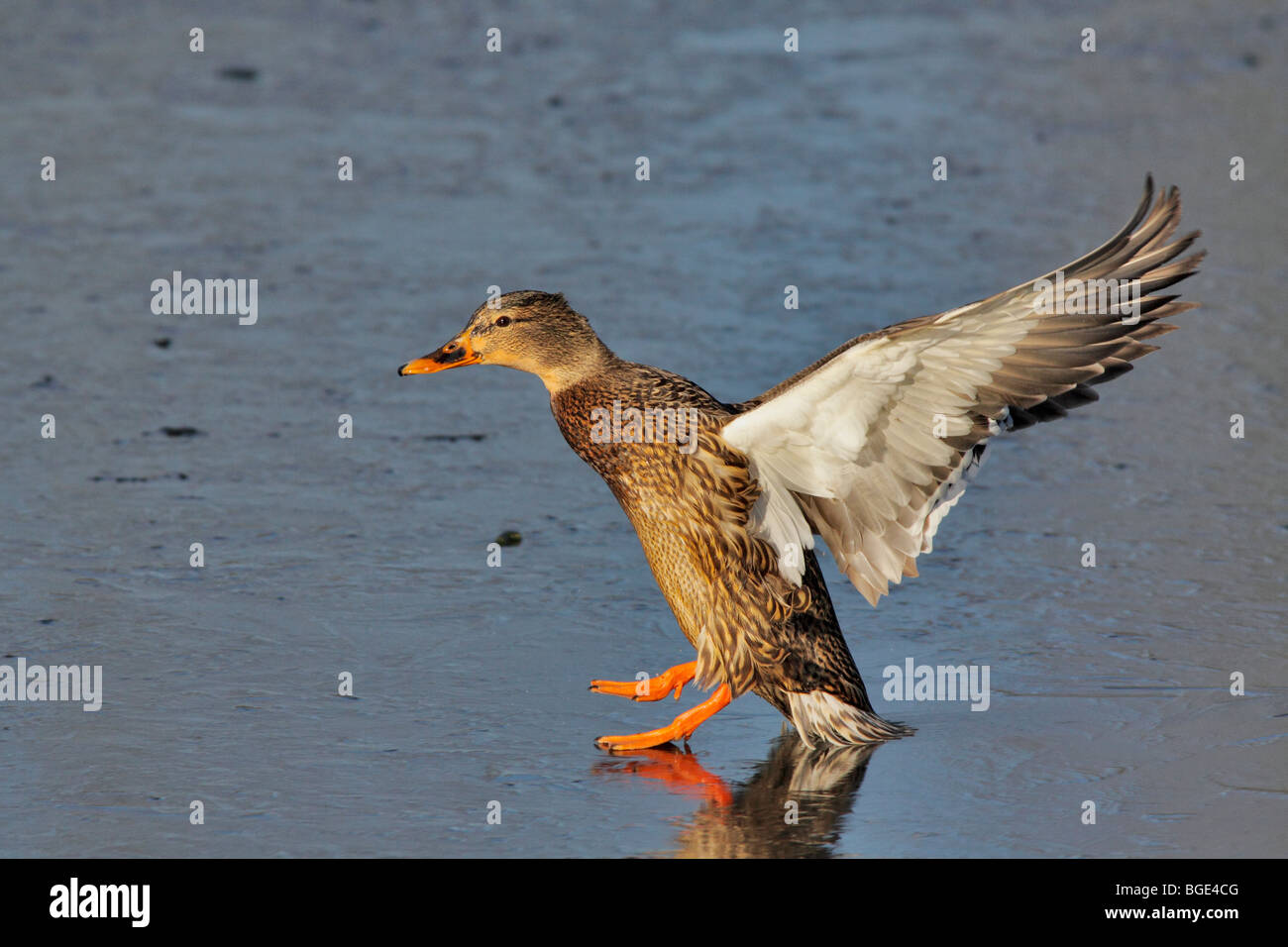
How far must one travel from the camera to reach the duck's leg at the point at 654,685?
17.2 feet

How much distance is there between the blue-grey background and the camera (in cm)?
468

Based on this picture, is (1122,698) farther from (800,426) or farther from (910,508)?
(800,426)

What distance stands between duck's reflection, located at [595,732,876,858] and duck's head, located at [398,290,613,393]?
1.22 m

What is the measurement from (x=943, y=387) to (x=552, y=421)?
2.89 meters

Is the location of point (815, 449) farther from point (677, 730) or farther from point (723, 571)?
point (677, 730)

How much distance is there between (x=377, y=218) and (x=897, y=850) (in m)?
6.02

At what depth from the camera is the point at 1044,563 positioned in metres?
6.18

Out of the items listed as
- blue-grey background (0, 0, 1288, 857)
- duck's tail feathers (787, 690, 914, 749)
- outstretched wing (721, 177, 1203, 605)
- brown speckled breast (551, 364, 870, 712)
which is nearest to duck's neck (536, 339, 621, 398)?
brown speckled breast (551, 364, 870, 712)

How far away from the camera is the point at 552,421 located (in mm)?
7363

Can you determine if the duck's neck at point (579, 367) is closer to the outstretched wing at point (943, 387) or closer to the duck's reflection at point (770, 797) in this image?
the outstretched wing at point (943, 387)

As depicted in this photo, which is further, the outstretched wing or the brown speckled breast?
the brown speckled breast

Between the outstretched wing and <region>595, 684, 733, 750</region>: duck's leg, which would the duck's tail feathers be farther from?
the outstretched wing

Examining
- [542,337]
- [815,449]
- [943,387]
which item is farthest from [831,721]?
[542,337]

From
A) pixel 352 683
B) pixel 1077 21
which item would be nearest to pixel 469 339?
pixel 352 683
